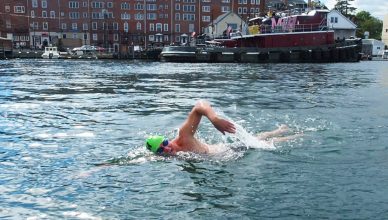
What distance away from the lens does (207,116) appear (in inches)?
315

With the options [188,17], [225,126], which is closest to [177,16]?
[188,17]

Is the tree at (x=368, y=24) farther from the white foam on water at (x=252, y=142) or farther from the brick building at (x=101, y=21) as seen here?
the white foam on water at (x=252, y=142)

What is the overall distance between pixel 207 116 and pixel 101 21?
117414 mm

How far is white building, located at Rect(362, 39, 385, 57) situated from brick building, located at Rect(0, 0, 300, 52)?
30212 mm

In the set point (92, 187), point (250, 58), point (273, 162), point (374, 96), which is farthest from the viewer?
point (250, 58)

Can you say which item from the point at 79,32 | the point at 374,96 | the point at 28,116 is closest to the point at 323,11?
the point at 374,96

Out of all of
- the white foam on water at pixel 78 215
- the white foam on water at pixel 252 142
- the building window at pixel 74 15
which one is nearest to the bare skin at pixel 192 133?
the white foam on water at pixel 252 142

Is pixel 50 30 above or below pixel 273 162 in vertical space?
above

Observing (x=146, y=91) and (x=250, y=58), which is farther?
(x=250, y=58)

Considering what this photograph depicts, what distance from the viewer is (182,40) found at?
117438mm

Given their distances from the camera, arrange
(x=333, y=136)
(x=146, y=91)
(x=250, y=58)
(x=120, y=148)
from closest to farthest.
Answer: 1. (x=120, y=148)
2. (x=333, y=136)
3. (x=146, y=91)
4. (x=250, y=58)

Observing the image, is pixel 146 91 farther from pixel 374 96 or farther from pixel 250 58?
pixel 250 58

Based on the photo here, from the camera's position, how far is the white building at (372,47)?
117 meters

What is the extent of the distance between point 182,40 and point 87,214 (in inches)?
4435
